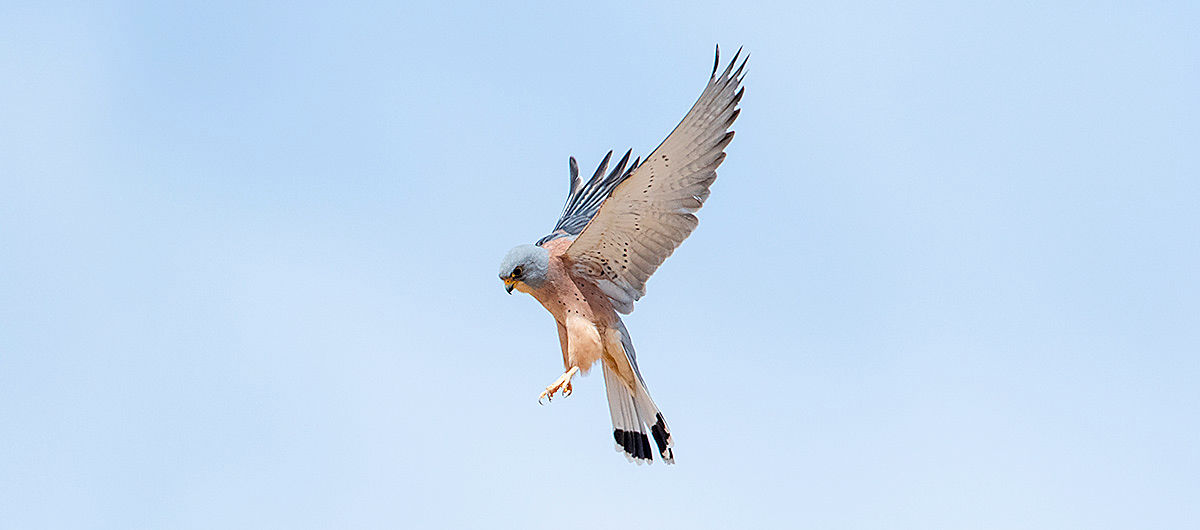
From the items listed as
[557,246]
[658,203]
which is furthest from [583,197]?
[658,203]

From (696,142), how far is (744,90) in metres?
0.37

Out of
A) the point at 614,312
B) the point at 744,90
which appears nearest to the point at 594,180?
the point at 614,312

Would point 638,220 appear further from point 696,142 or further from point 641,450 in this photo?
point 641,450

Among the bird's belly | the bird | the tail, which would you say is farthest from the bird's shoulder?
the tail

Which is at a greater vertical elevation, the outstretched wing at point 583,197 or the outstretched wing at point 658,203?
the outstretched wing at point 583,197

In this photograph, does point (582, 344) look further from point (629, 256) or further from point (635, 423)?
point (635, 423)

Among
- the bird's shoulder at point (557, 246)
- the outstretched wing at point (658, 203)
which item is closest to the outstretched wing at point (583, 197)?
the bird's shoulder at point (557, 246)

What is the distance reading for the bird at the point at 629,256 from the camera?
694 cm

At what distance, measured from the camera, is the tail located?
796 centimetres

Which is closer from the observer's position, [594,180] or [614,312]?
[614,312]

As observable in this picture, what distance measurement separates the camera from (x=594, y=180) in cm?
988

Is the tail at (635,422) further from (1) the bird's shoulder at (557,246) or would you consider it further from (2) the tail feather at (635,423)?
(1) the bird's shoulder at (557,246)

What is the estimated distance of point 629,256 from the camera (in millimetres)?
7461

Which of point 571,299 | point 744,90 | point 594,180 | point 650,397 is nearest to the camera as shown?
point 744,90
